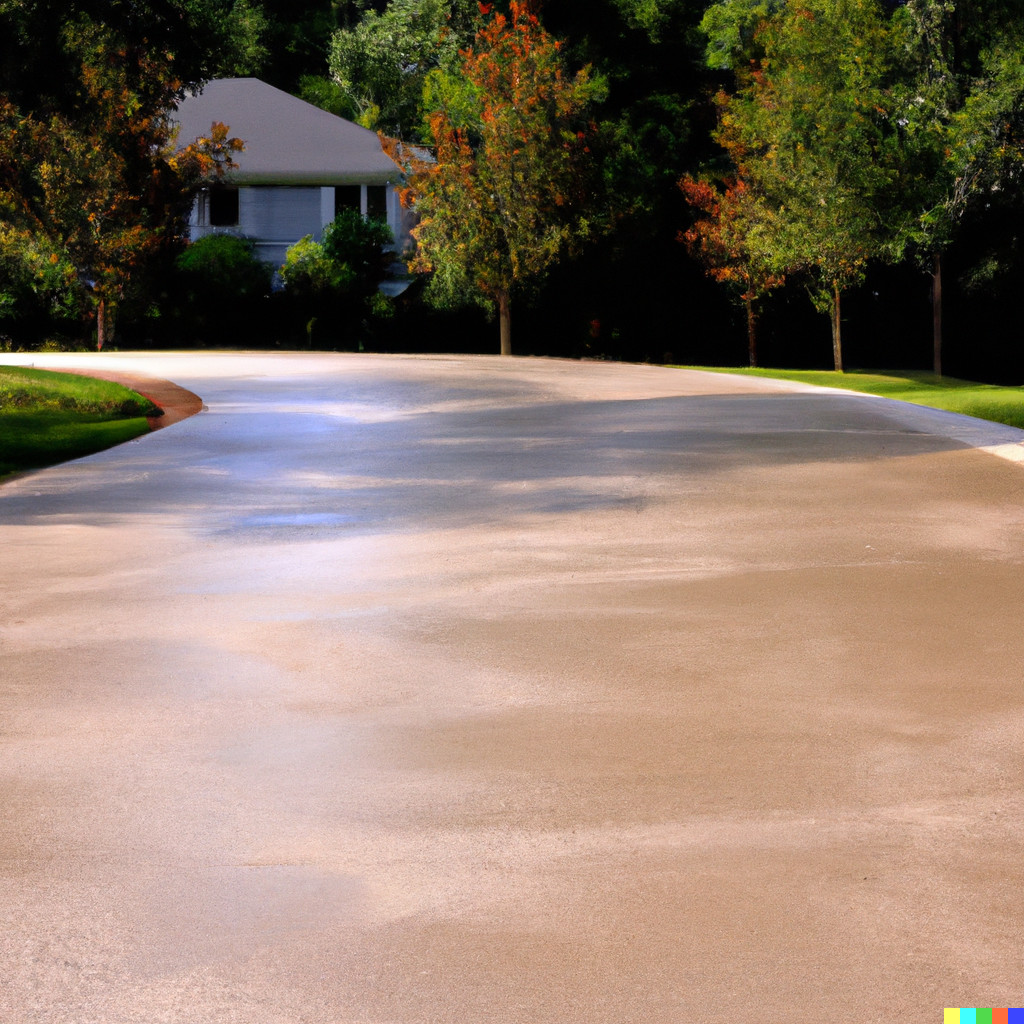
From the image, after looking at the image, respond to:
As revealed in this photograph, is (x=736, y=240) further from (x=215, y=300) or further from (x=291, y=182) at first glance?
(x=291, y=182)

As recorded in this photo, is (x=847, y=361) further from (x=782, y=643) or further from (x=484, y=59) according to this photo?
(x=782, y=643)

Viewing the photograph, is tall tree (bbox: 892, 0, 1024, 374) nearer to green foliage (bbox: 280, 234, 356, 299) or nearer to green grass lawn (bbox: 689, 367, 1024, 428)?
green grass lawn (bbox: 689, 367, 1024, 428)

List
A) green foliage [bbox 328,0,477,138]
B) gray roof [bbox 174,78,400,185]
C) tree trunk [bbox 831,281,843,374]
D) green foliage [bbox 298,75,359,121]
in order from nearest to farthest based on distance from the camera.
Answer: tree trunk [bbox 831,281,843,374] → gray roof [bbox 174,78,400,185] → green foliage [bbox 328,0,477,138] → green foliage [bbox 298,75,359,121]

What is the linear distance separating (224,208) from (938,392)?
94.3ft

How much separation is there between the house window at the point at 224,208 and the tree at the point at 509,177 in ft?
35.5

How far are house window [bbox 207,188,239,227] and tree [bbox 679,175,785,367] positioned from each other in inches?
612

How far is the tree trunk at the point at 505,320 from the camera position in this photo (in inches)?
1591

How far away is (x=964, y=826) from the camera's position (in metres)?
4.96

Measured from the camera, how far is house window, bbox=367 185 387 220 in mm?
49250

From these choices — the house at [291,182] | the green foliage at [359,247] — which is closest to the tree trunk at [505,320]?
the green foliage at [359,247]

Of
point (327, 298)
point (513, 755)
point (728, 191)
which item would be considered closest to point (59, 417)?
point (513, 755)

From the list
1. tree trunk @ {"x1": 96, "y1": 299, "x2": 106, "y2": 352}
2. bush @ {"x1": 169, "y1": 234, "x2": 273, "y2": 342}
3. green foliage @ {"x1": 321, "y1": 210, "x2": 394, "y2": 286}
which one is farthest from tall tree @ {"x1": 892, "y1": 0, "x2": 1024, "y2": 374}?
tree trunk @ {"x1": 96, "y1": 299, "x2": 106, "y2": 352}

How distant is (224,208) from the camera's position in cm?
4953

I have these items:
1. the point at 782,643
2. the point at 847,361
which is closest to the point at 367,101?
the point at 847,361
